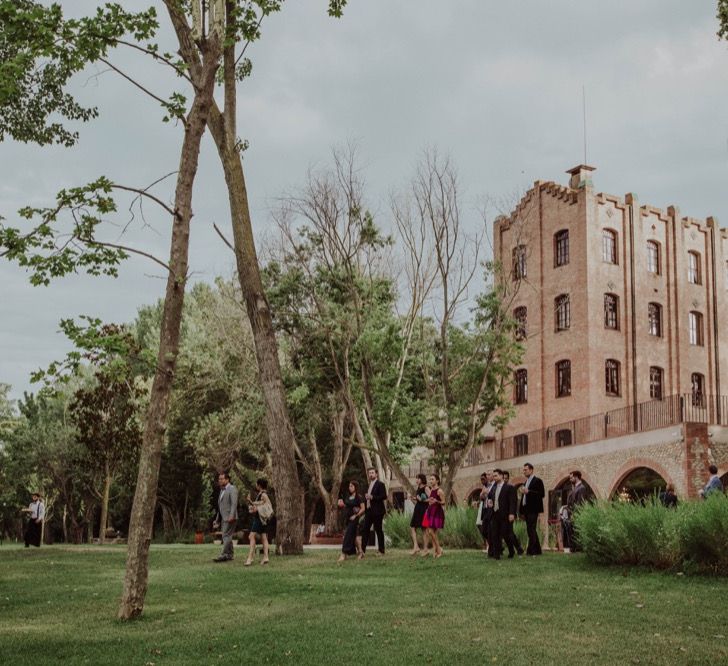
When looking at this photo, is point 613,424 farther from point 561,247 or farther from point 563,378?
point 561,247

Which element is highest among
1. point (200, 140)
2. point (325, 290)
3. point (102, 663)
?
point (325, 290)

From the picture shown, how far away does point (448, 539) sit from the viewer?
74.4 feet

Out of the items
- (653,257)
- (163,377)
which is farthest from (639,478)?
(163,377)

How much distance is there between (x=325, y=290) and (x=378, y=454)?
18.4 feet

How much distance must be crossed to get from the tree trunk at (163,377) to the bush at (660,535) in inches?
294

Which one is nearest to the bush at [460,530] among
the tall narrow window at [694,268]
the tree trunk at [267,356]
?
the tree trunk at [267,356]

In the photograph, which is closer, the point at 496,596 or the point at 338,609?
the point at 338,609

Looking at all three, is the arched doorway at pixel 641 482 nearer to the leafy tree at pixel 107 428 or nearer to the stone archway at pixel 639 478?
the stone archway at pixel 639 478

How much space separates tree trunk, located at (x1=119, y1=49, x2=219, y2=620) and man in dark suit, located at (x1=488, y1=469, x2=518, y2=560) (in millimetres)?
7828

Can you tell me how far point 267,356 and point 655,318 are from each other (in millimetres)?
25850

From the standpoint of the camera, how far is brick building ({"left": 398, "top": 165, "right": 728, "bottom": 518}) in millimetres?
38469

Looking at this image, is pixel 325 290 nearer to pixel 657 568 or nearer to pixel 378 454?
pixel 378 454

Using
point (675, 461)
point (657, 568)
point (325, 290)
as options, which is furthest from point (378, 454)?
point (657, 568)

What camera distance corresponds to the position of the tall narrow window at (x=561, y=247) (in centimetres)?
4056
